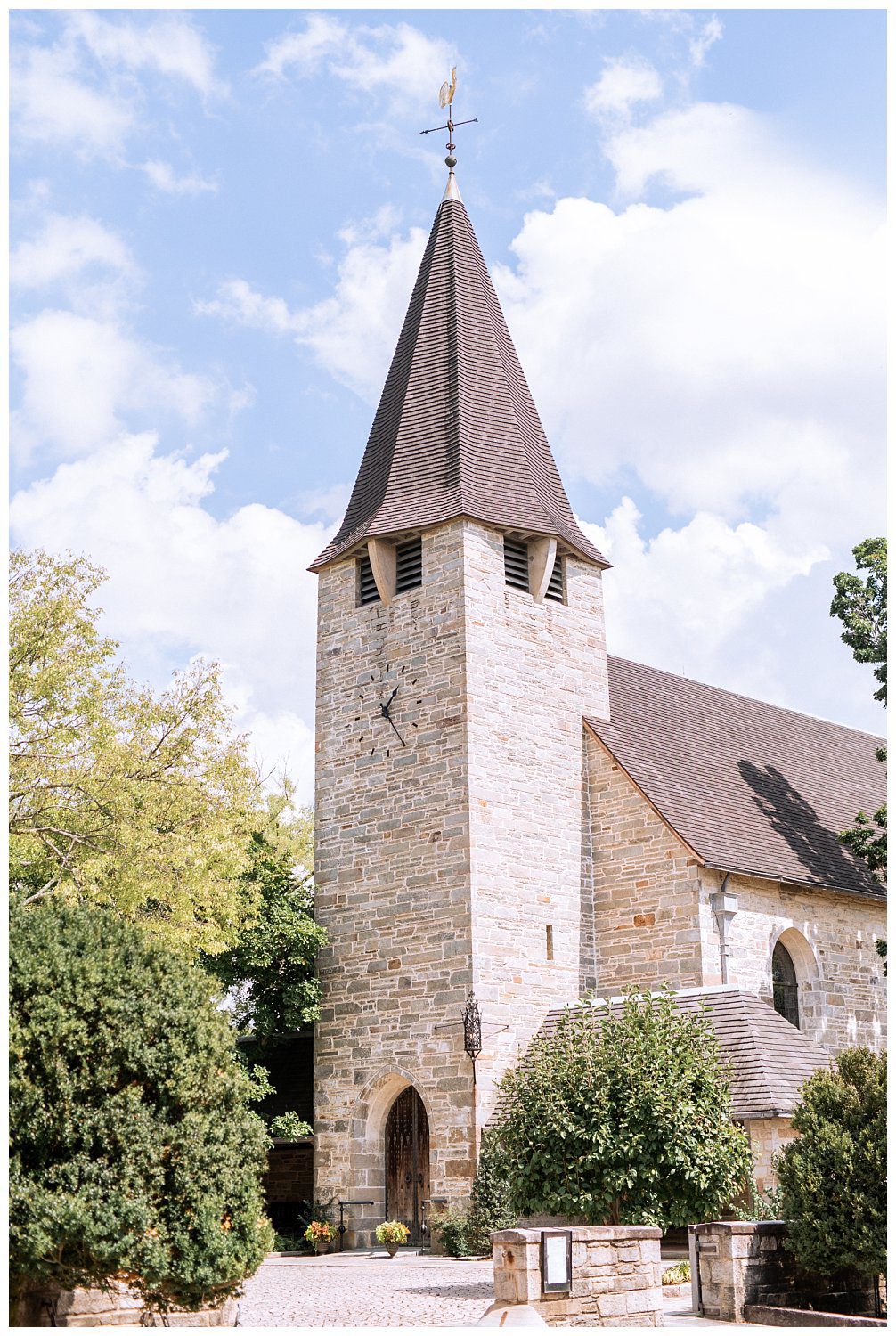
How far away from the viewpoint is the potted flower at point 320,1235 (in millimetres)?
21359

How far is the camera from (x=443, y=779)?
22375 millimetres

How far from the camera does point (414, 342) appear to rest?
88.9 ft

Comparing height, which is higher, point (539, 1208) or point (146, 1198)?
point (146, 1198)

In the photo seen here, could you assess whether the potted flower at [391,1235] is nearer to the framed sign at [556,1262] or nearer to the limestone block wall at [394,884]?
the limestone block wall at [394,884]

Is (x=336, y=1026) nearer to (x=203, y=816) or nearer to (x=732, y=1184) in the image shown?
(x=203, y=816)

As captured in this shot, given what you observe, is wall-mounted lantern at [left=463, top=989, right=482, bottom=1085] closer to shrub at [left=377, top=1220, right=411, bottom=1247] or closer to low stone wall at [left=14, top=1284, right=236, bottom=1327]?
shrub at [left=377, top=1220, right=411, bottom=1247]

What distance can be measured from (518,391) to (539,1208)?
1600 centimetres

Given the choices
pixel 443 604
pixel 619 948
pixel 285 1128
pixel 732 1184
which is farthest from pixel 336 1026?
pixel 732 1184

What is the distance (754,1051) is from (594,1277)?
6.90 m

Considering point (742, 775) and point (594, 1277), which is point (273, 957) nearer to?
point (742, 775)

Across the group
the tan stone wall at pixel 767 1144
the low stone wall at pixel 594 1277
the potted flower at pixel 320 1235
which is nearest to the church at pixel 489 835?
the potted flower at pixel 320 1235

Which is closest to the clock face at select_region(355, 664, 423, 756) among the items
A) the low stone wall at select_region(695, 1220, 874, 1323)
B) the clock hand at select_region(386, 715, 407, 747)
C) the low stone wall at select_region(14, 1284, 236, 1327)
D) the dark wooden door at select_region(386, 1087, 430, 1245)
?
the clock hand at select_region(386, 715, 407, 747)

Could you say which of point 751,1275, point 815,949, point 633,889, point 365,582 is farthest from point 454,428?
point 751,1275

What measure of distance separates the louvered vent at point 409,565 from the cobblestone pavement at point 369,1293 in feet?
34.4
